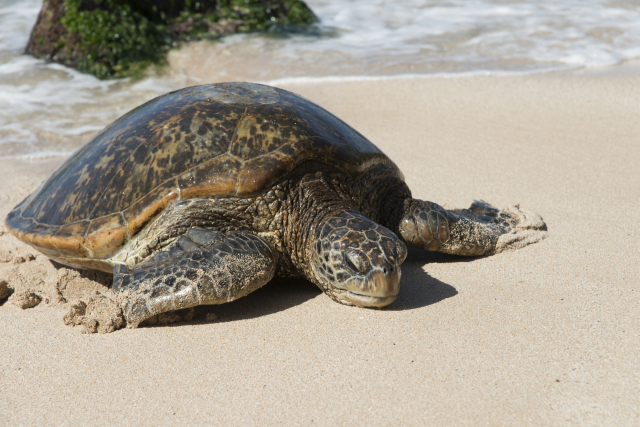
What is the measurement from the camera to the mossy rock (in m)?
8.44

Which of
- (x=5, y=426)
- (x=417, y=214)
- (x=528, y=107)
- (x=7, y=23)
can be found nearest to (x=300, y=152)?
(x=417, y=214)

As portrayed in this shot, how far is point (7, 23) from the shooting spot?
1081 centimetres

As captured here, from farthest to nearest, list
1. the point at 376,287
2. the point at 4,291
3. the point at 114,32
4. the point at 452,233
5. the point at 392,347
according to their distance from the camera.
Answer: the point at 114,32 < the point at 452,233 < the point at 4,291 < the point at 376,287 < the point at 392,347

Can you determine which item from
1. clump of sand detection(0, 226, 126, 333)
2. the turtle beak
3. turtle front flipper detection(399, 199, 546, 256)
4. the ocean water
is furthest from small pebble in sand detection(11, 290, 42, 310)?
the ocean water

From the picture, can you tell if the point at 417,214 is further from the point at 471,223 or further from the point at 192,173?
the point at 192,173

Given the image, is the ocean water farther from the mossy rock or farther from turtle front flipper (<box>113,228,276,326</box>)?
turtle front flipper (<box>113,228,276,326</box>)

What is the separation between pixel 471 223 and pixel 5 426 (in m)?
2.58

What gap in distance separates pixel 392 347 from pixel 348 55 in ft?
22.3

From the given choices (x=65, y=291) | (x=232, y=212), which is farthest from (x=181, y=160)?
(x=65, y=291)

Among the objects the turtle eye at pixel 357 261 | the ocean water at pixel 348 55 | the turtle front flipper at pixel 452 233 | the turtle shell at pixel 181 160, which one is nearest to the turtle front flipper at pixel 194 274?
the turtle shell at pixel 181 160

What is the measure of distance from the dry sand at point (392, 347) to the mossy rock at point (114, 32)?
17.2ft

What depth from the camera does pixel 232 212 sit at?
303 centimetres

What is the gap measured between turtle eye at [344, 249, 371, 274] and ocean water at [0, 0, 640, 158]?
4.24 m

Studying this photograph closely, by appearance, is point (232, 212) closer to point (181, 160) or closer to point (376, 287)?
point (181, 160)
